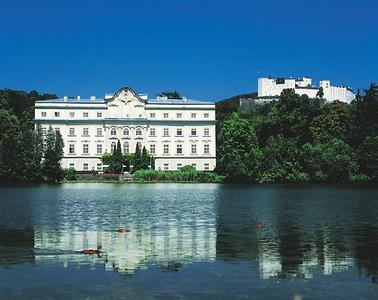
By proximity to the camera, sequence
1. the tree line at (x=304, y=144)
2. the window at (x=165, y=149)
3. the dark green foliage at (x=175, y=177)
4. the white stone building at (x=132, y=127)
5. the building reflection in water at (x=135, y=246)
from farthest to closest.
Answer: the window at (x=165, y=149) → the white stone building at (x=132, y=127) → the dark green foliage at (x=175, y=177) → the tree line at (x=304, y=144) → the building reflection in water at (x=135, y=246)

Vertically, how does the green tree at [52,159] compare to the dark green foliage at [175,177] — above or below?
above

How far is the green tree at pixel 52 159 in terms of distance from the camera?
81.3m

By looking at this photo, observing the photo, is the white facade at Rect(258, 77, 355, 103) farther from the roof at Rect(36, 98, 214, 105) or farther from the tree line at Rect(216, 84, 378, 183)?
the tree line at Rect(216, 84, 378, 183)

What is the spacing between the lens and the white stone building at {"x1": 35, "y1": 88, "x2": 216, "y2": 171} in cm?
9794

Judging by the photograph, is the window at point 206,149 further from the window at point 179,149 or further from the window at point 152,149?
the window at point 152,149

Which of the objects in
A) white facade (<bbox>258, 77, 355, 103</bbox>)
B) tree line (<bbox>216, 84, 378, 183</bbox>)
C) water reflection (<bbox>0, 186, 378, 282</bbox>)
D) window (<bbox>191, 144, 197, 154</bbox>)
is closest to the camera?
water reflection (<bbox>0, 186, 378, 282</bbox>)

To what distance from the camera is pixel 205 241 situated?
18391mm

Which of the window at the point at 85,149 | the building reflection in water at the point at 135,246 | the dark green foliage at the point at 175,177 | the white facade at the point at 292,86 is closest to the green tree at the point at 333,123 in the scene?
the dark green foliage at the point at 175,177

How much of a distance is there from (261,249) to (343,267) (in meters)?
3.34

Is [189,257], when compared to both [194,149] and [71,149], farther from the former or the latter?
[71,149]

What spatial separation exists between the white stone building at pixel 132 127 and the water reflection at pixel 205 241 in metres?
68.4

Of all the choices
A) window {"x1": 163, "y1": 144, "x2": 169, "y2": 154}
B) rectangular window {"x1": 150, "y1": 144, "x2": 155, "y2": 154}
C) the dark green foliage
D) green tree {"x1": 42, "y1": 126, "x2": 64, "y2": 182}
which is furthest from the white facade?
green tree {"x1": 42, "y1": 126, "x2": 64, "y2": 182}

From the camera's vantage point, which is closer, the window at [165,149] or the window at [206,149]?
the window at [165,149]

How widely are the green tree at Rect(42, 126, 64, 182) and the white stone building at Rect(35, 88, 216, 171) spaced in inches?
519
